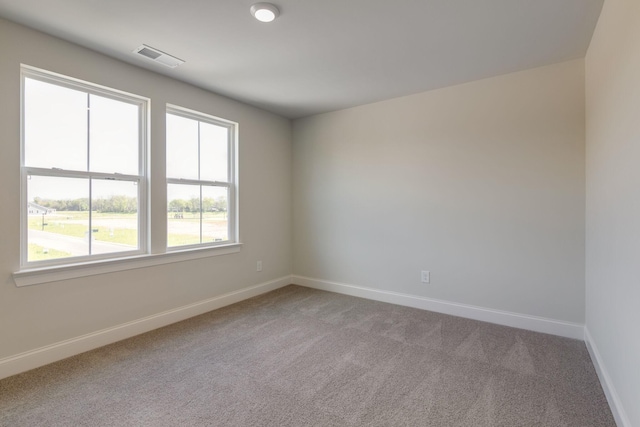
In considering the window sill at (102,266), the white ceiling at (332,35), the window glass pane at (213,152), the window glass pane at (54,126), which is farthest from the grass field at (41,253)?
the white ceiling at (332,35)

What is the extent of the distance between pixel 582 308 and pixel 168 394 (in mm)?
3361

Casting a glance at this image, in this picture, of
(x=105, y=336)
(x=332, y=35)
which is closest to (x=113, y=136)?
(x=105, y=336)

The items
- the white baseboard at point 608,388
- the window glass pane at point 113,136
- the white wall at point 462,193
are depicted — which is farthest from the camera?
the white wall at point 462,193

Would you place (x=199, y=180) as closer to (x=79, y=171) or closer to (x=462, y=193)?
(x=79, y=171)

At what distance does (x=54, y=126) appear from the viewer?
237 cm

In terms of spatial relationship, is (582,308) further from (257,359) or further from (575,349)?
(257,359)

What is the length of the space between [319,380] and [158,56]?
2.87 m

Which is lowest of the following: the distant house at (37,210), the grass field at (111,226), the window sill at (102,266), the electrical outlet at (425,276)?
the electrical outlet at (425,276)

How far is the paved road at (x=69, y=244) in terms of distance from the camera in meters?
2.31

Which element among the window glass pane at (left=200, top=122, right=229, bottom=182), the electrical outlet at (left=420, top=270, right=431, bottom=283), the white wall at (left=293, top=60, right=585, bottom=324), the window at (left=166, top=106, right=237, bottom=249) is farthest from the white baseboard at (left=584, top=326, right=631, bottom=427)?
the window glass pane at (left=200, top=122, right=229, bottom=182)

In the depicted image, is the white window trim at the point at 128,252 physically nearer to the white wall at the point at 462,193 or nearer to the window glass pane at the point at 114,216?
the window glass pane at the point at 114,216

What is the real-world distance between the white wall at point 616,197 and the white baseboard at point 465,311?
0.30 metres

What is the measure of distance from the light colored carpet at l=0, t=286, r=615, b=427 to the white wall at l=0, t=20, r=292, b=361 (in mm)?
305

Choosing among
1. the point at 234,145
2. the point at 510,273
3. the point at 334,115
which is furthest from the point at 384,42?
the point at 510,273
